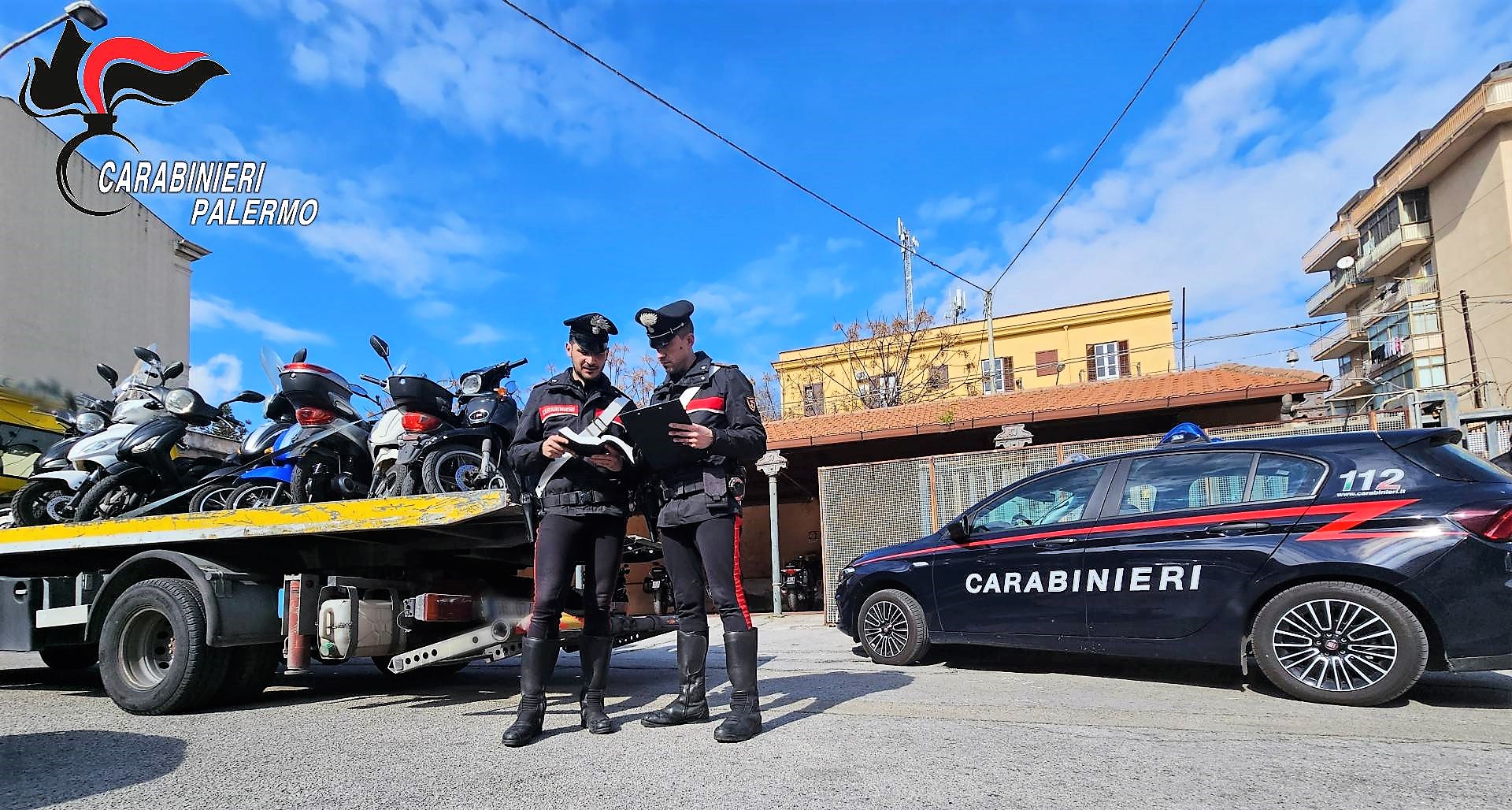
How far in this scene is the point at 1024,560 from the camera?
567 centimetres

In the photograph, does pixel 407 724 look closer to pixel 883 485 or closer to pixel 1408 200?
pixel 883 485

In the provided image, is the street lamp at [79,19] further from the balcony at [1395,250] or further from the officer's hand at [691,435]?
the balcony at [1395,250]

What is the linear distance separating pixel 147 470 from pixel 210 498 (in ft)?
2.72

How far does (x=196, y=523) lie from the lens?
505cm

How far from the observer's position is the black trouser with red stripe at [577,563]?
404 centimetres

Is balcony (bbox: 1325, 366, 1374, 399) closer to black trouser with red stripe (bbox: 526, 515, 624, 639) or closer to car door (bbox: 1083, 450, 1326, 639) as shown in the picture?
car door (bbox: 1083, 450, 1326, 639)

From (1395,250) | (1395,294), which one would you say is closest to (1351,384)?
(1395,294)

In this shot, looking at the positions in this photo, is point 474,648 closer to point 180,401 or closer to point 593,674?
point 593,674

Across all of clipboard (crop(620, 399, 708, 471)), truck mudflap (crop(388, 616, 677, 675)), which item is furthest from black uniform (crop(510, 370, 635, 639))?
truck mudflap (crop(388, 616, 677, 675))

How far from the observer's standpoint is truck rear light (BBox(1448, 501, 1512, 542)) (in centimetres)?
419

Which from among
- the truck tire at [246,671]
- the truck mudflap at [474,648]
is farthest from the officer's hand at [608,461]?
the truck tire at [246,671]

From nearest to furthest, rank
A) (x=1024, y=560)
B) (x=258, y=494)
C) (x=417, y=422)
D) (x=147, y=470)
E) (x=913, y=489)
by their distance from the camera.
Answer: (x=1024, y=560), (x=417, y=422), (x=258, y=494), (x=147, y=470), (x=913, y=489)

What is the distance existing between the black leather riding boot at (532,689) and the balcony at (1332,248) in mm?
47369

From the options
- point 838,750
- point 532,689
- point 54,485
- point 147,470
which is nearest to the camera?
point 838,750
